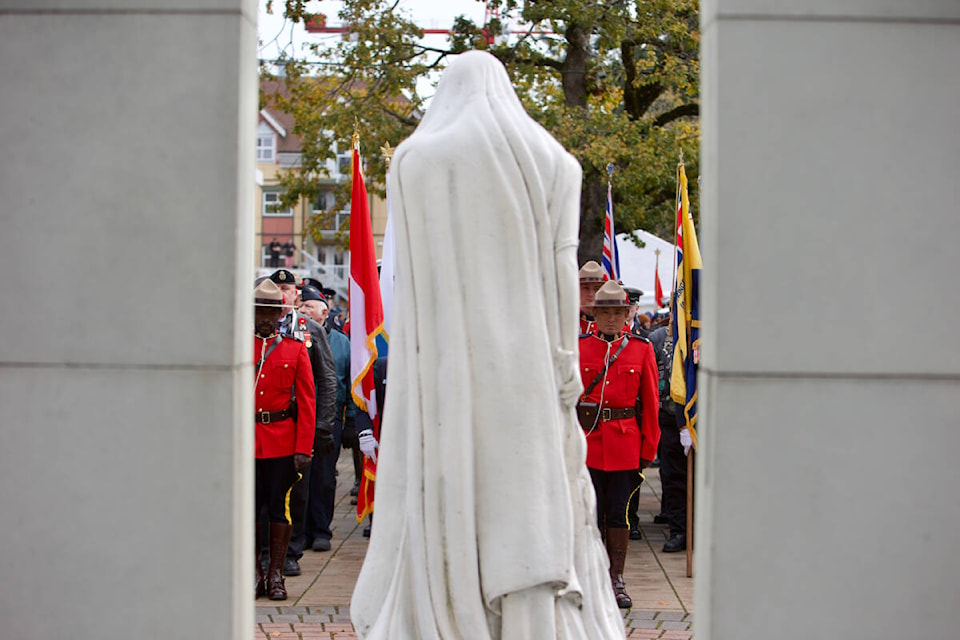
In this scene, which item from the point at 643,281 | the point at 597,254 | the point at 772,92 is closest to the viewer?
the point at 772,92

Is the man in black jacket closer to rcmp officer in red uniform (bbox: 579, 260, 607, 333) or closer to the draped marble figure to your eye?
rcmp officer in red uniform (bbox: 579, 260, 607, 333)

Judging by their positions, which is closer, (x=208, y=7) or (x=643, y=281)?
(x=208, y=7)

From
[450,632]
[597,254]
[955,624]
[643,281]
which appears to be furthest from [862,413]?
[643,281]

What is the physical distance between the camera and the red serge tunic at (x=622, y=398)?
7.80 m

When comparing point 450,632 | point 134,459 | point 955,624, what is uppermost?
point 134,459

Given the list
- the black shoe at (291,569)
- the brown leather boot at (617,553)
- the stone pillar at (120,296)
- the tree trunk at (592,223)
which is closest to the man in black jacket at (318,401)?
the black shoe at (291,569)

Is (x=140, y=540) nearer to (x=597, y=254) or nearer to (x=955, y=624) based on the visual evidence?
(x=955, y=624)

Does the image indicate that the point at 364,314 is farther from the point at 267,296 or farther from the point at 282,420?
the point at 282,420

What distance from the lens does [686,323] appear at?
8.76 m

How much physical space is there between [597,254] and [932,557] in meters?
14.3

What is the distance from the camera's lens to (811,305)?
3.55 meters

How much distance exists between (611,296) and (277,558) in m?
2.97

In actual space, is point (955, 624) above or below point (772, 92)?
below

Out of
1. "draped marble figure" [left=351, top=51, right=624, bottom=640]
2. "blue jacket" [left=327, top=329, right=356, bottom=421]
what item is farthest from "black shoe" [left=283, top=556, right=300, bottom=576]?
"draped marble figure" [left=351, top=51, right=624, bottom=640]
